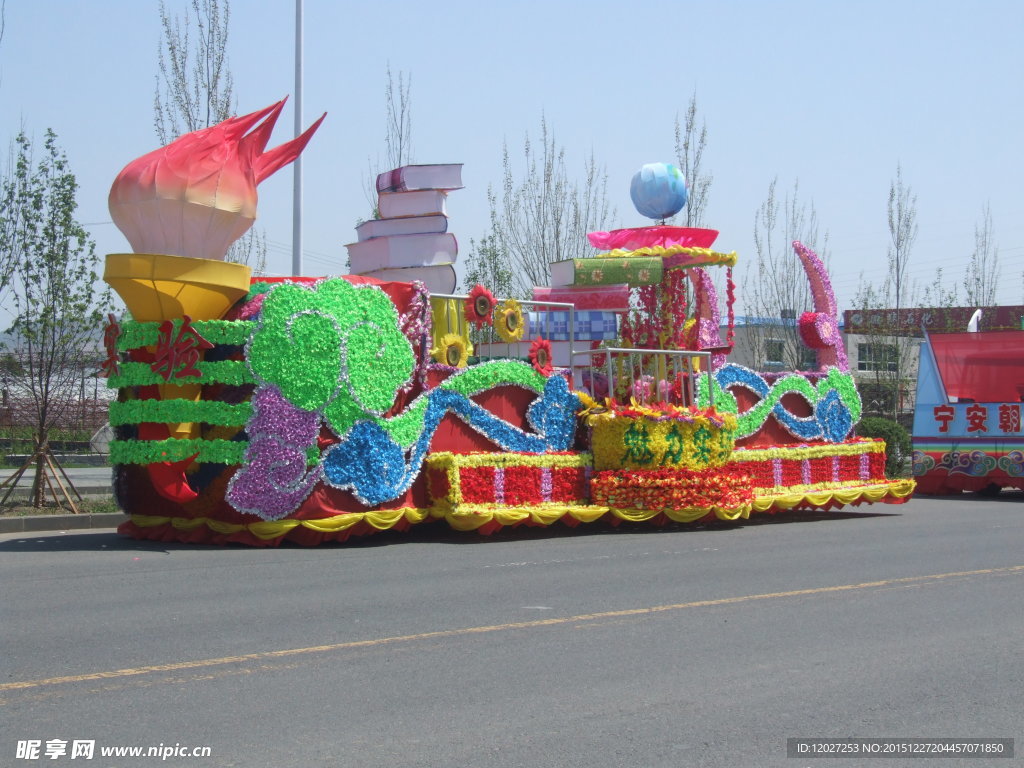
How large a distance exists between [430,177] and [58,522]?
20.9ft

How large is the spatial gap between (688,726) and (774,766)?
59cm

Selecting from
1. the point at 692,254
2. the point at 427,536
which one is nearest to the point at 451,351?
the point at 427,536

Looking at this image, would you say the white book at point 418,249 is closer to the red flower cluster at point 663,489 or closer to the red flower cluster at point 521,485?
the red flower cluster at point 521,485

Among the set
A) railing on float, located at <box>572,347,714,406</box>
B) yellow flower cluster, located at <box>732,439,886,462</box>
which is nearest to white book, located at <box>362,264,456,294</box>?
railing on float, located at <box>572,347,714,406</box>

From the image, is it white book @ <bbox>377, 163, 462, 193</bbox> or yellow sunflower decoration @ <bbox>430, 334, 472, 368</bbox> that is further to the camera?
white book @ <bbox>377, 163, 462, 193</bbox>

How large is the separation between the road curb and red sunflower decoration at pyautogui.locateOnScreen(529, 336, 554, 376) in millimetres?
5524

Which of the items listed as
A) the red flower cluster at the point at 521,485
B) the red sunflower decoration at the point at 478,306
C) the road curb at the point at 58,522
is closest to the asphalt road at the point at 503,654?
the red flower cluster at the point at 521,485

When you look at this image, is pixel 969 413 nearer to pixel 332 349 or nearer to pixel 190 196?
pixel 332 349

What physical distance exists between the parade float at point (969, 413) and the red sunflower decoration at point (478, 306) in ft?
37.2

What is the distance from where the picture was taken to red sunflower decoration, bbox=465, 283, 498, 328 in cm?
1358

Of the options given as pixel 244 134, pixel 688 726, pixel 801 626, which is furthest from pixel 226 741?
pixel 244 134

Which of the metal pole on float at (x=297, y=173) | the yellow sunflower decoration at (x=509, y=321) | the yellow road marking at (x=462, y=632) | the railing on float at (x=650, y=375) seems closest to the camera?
the yellow road marking at (x=462, y=632)

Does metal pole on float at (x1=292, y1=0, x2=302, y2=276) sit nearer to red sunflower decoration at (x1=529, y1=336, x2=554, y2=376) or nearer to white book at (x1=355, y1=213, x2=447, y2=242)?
white book at (x1=355, y1=213, x2=447, y2=242)

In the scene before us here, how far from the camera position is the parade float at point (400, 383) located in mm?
11758
